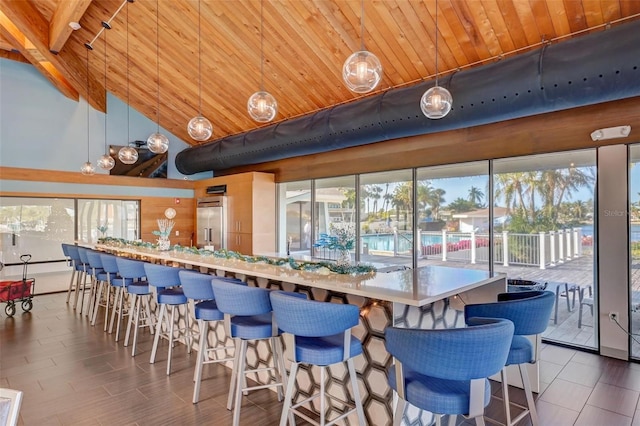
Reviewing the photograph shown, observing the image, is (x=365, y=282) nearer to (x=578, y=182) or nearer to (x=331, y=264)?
(x=331, y=264)

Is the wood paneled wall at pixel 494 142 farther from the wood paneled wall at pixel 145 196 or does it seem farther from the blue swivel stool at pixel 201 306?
the wood paneled wall at pixel 145 196

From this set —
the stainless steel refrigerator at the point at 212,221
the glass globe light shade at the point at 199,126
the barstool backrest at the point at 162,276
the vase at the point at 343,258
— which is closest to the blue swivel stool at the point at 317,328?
the vase at the point at 343,258

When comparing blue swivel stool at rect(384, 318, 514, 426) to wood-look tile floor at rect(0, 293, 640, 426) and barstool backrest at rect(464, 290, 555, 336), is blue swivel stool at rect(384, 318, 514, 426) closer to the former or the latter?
barstool backrest at rect(464, 290, 555, 336)

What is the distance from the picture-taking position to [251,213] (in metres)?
7.39

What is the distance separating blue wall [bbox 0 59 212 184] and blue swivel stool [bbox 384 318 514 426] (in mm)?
8334

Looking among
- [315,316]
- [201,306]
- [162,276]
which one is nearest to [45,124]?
[162,276]

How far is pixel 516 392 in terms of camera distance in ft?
10.1

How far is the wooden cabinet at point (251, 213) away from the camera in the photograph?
7391 millimetres

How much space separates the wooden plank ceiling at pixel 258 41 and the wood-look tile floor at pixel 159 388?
3285 mm

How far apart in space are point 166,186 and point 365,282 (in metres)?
7.58

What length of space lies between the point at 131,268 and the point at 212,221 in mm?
4243

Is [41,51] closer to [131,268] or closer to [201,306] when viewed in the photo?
[131,268]

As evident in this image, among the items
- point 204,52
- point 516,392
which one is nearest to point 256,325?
point 516,392

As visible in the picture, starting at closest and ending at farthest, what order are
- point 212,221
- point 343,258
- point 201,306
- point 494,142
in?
1. point 343,258
2. point 201,306
3. point 494,142
4. point 212,221
